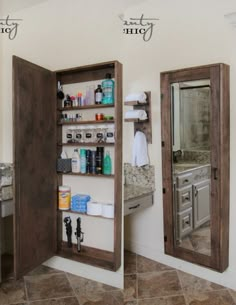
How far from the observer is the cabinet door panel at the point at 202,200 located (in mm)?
1877

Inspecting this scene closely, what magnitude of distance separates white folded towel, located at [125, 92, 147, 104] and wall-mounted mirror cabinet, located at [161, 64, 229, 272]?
498 mm

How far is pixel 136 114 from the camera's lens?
1272 mm

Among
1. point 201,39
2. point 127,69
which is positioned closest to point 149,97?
point 127,69

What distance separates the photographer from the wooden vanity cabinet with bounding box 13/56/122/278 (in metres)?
1.83

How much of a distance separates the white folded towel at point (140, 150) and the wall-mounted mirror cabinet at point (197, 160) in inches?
17.6

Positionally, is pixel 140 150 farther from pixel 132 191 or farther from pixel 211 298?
pixel 211 298

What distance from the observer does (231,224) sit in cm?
198

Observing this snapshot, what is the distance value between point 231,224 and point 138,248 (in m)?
0.92

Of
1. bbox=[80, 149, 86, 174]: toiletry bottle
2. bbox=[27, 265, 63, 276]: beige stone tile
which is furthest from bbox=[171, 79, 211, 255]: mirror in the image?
bbox=[27, 265, 63, 276]: beige stone tile

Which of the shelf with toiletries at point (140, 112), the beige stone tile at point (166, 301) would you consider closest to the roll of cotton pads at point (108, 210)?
the beige stone tile at point (166, 301)

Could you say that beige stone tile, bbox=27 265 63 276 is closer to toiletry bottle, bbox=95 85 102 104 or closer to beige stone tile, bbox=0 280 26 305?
beige stone tile, bbox=0 280 26 305

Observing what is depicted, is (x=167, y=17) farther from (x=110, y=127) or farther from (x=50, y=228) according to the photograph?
(x=50, y=228)

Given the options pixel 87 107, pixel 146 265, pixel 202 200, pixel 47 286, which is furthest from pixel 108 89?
pixel 47 286

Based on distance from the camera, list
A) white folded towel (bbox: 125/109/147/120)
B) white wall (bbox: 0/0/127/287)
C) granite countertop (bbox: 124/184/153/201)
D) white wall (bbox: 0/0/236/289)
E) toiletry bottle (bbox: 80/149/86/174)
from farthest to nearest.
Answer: toiletry bottle (bbox: 80/149/86/174) → white wall (bbox: 0/0/127/287) → white wall (bbox: 0/0/236/289) → granite countertop (bbox: 124/184/153/201) → white folded towel (bbox: 125/109/147/120)
